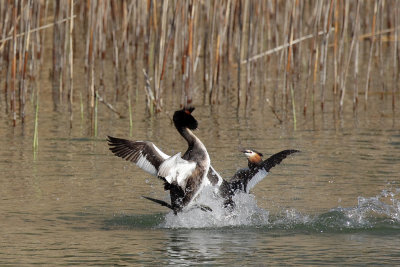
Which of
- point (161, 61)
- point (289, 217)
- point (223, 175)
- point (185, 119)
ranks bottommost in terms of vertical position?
point (289, 217)

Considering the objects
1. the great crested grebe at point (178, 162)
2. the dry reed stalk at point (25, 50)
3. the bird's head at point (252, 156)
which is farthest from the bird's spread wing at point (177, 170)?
the dry reed stalk at point (25, 50)

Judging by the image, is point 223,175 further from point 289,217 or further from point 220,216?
point 289,217

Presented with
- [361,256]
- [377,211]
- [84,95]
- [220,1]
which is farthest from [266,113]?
[361,256]

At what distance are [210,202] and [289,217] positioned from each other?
725 mm

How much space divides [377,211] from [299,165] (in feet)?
6.46

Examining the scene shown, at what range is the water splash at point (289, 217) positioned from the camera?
6.55 meters

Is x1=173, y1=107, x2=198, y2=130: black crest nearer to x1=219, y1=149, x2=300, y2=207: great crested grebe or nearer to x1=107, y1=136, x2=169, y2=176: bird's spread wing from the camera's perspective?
x1=107, y1=136, x2=169, y2=176: bird's spread wing

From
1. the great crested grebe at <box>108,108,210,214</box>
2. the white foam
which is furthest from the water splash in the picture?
the great crested grebe at <box>108,108,210,214</box>

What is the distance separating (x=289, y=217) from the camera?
6.77 metres

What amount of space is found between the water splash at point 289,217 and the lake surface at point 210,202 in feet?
0.04

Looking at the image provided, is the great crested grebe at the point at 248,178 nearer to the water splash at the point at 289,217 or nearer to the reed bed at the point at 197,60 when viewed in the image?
the water splash at the point at 289,217

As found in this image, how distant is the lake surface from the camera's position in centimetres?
567

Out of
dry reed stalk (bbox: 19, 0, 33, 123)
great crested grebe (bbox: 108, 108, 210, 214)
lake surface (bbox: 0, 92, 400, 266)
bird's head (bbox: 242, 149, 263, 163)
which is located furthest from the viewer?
dry reed stalk (bbox: 19, 0, 33, 123)

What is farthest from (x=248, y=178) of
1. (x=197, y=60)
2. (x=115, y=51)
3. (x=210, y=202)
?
(x=197, y=60)
